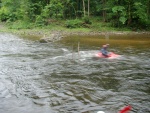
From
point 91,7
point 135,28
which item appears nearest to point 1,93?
point 135,28

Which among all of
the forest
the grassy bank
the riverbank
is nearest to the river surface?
the riverbank

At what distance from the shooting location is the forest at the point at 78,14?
4047cm

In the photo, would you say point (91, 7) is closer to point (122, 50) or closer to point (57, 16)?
point (57, 16)

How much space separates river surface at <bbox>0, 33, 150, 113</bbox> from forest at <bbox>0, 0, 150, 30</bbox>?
17.9 meters

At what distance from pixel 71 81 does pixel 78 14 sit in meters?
34.7

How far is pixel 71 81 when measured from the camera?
1438cm

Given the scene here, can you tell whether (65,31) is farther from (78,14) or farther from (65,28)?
(78,14)

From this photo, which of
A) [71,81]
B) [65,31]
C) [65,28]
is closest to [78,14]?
[65,28]

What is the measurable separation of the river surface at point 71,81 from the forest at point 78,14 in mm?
17876

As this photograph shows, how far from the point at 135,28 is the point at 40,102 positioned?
32.7 m

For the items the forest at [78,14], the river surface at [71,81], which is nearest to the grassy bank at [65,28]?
the forest at [78,14]

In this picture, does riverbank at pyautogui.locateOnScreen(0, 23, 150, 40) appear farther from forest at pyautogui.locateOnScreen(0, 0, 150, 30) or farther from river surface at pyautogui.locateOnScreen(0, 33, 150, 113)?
river surface at pyautogui.locateOnScreen(0, 33, 150, 113)

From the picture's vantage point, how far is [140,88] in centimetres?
1317

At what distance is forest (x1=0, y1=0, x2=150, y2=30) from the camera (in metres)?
40.5
